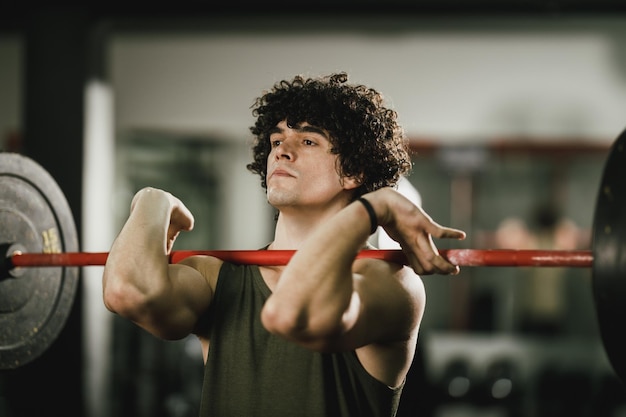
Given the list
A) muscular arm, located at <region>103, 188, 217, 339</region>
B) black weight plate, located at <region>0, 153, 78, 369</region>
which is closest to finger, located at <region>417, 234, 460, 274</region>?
muscular arm, located at <region>103, 188, 217, 339</region>

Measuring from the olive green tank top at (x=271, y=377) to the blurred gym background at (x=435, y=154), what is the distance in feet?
9.72

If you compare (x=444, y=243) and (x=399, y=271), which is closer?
(x=399, y=271)

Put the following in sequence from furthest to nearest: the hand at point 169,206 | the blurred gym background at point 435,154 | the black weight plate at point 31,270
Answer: the blurred gym background at point 435,154, the black weight plate at point 31,270, the hand at point 169,206

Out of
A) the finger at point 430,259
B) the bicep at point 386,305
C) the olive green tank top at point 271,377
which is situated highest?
the finger at point 430,259

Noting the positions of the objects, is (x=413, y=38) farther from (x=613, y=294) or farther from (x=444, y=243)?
(x=613, y=294)

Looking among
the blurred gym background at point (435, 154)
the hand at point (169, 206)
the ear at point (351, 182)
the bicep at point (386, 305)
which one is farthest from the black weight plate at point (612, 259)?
the blurred gym background at point (435, 154)

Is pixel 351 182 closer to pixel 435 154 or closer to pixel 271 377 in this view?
pixel 271 377

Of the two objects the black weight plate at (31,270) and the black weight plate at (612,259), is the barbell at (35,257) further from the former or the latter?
the black weight plate at (612,259)

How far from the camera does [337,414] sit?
167 centimetres

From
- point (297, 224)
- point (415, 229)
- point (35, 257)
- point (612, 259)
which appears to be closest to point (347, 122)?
point (297, 224)

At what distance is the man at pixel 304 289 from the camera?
4.87ft

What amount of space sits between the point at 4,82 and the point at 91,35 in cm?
151

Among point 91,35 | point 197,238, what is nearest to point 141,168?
point 197,238

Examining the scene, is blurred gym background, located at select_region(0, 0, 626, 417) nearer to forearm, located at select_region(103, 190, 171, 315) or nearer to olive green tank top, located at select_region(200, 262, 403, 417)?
forearm, located at select_region(103, 190, 171, 315)
